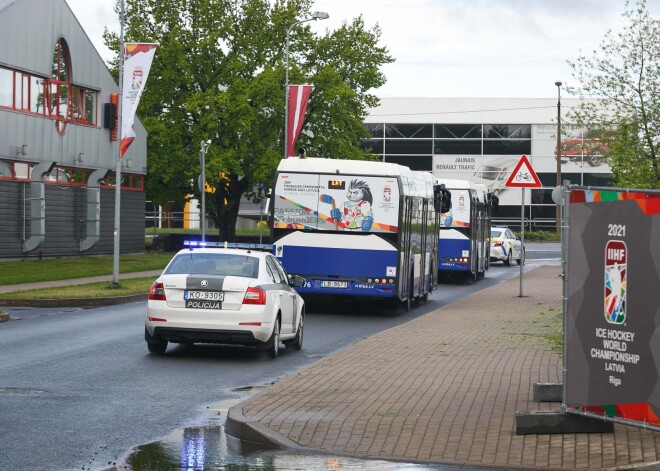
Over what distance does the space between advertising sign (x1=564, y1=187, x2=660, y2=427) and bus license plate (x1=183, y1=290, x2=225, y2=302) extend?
7656 mm

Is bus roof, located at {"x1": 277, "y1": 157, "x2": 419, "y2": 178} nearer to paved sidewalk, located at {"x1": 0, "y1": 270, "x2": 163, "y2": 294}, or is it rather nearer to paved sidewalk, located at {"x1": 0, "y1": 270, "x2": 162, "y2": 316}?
paved sidewalk, located at {"x1": 0, "y1": 270, "x2": 162, "y2": 316}

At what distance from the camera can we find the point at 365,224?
2589 cm

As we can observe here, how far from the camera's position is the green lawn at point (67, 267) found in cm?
→ 3553

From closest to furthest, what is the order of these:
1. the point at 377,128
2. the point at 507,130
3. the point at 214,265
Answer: the point at 214,265, the point at 507,130, the point at 377,128

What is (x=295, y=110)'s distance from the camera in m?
46.3

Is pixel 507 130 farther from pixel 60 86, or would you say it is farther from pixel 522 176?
pixel 522 176

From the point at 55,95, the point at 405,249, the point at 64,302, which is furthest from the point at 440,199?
the point at 55,95

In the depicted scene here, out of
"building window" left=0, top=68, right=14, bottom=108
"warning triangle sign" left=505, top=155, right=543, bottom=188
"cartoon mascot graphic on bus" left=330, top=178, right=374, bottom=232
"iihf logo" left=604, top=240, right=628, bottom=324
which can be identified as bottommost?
"iihf logo" left=604, top=240, right=628, bottom=324

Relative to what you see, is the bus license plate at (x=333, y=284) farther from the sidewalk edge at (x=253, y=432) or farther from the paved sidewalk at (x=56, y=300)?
the sidewalk edge at (x=253, y=432)

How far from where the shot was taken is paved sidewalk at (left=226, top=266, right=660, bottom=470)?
365 inches

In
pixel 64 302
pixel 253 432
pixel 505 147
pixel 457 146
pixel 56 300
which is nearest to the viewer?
pixel 253 432

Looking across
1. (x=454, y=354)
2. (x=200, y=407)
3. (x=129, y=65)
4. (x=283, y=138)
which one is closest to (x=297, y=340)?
(x=454, y=354)

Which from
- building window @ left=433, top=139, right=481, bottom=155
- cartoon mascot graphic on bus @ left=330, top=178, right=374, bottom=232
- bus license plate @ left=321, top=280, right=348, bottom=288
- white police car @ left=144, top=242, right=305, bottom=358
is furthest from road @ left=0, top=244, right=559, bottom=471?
building window @ left=433, top=139, right=481, bottom=155

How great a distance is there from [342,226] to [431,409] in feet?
47.8
